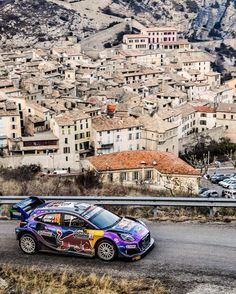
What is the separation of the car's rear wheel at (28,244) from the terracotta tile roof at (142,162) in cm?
2508

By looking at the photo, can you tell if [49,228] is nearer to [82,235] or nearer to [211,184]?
[82,235]

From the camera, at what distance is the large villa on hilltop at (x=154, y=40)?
118m

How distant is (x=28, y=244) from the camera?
11.0 m

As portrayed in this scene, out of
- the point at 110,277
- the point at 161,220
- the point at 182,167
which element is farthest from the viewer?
the point at 182,167

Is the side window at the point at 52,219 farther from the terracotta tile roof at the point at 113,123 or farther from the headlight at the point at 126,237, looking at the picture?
the terracotta tile roof at the point at 113,123

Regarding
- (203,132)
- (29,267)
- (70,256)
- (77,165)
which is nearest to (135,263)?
(70,256)

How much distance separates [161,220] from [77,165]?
3546 cm

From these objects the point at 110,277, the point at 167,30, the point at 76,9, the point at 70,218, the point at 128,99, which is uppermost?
the point at 76,9

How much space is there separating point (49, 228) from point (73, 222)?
0.53 metres

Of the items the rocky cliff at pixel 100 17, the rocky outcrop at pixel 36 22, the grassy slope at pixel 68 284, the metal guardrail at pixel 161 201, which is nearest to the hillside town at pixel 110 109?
the rocky outcrop at pixel 36 22

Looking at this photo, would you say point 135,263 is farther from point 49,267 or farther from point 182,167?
point 182,167

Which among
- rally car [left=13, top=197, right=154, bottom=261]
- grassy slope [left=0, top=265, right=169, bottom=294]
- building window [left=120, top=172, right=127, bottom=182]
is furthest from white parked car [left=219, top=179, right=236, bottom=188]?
grassy slope [left=0, top=265, right=169, bottom=294]

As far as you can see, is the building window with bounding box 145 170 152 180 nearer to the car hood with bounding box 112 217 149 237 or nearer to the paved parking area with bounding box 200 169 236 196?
the paved parking area with bounding box 200 169 236 196

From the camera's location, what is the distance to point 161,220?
1309cm
